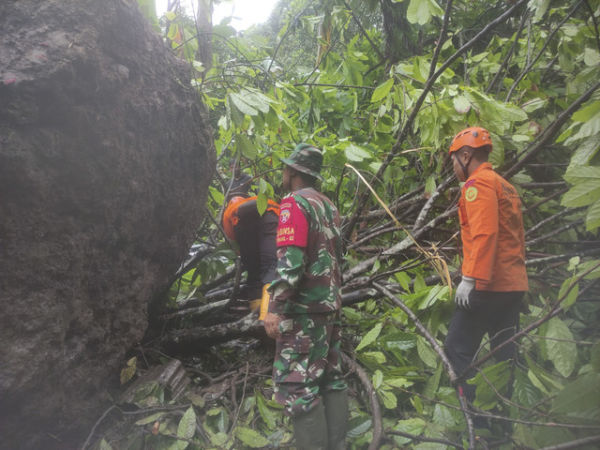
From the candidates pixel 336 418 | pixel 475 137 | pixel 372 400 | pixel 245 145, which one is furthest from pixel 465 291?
pixel 245 145

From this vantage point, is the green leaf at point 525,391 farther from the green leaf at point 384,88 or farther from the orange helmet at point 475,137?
the green leaf at point 384,88

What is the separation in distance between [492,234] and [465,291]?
37cm

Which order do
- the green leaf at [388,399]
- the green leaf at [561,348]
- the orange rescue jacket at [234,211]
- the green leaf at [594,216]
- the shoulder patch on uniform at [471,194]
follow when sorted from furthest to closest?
the orange rescue jacket at [234,211] < the shoulder patch on uniform at [471,194] < the green leaf at [388,399] < the green leaf at [561,348] < the green leaf at [594,216]

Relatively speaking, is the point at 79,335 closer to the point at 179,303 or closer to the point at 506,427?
the point at 179,303

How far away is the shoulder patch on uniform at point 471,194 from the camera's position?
81.0 inches

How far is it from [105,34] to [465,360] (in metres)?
2.76

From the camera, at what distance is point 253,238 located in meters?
3.20

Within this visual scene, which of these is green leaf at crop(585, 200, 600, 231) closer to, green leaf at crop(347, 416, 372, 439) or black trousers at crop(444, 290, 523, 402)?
black trousers at crop(444, 290, 523, 402)

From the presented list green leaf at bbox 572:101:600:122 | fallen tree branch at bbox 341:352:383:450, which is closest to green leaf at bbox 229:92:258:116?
green leaf at bbox 572:101:600:122

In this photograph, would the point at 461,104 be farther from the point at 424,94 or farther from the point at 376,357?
the point at 376,357

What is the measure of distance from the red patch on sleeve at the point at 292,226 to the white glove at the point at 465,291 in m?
1.01

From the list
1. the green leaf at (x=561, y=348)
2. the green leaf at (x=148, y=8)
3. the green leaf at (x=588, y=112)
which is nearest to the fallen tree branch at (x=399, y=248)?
the green leaf at (x=561, y=348)

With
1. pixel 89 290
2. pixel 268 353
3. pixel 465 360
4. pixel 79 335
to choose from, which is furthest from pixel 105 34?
pixel 465 360

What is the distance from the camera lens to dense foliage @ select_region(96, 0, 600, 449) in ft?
4.23
